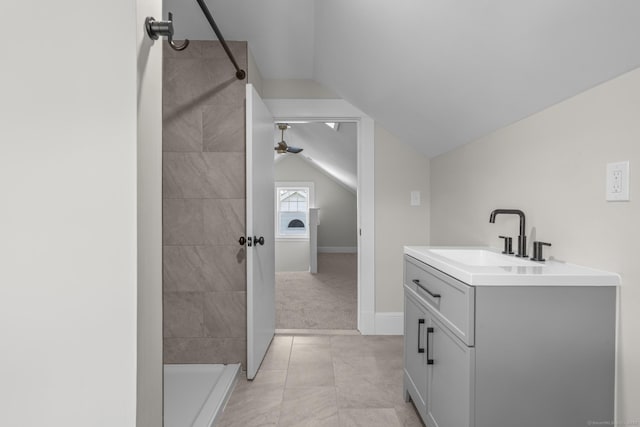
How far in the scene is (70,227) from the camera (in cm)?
85

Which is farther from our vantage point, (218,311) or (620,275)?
(218,311)

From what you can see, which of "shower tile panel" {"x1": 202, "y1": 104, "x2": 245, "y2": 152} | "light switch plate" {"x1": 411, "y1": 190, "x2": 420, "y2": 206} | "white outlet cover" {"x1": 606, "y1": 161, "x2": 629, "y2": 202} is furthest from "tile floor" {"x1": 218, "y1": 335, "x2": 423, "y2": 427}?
"shower tile panel" {"x1": 202, "y1": 104, "x2": 245, "y2": 152}

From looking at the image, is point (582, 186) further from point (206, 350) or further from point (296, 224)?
point (296, 224)

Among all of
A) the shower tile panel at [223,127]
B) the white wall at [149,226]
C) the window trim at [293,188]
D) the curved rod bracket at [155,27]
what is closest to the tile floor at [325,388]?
the white wall at [149,226]

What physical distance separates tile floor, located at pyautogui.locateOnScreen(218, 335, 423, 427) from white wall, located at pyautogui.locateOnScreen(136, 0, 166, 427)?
2.90 feet

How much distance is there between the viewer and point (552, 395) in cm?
102

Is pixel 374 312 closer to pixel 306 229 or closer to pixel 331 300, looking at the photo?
pixel 331 300

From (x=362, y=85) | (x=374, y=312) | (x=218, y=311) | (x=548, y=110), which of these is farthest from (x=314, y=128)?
(x=548, y=110)

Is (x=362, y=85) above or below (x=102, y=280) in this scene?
above

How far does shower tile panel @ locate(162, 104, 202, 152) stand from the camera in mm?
2270

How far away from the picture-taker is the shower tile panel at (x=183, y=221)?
2287 mm

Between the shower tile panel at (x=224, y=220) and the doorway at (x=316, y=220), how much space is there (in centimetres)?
148

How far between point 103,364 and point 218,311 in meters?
1.48

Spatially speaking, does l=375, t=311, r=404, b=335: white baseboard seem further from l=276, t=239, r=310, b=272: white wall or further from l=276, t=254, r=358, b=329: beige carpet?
l=276, t=239, r=310, b=272: white wall
